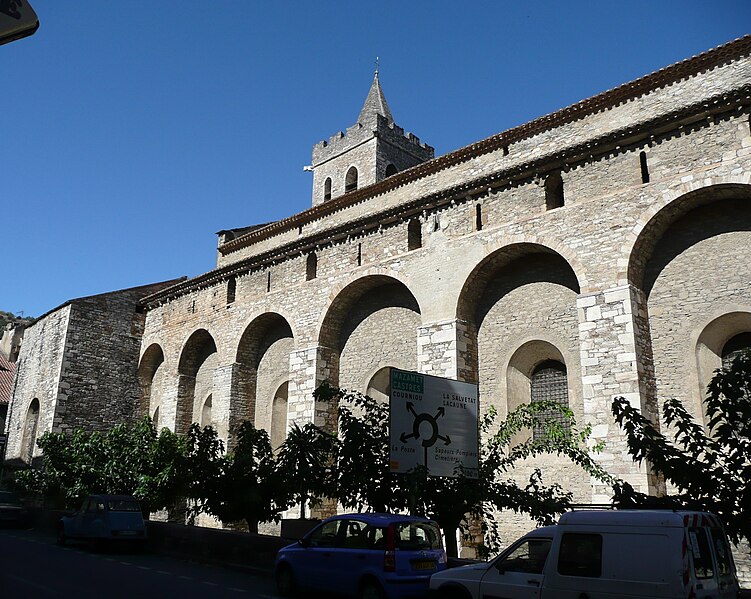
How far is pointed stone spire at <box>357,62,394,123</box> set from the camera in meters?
32.7

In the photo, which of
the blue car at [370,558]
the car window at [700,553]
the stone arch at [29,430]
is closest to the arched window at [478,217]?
the blue car at [370,558]

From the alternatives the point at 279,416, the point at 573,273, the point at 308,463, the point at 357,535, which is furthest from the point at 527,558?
the point at 279,416

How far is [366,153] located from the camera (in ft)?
103

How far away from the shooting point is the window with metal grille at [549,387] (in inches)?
571

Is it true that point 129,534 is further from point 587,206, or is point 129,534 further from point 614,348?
point 587,206

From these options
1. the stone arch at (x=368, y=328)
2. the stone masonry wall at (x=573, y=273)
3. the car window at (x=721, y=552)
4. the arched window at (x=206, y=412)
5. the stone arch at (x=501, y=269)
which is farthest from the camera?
the arched window at (x=206, y=412)

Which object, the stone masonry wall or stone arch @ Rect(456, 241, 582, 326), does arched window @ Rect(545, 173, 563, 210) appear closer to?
the stone masonry wall

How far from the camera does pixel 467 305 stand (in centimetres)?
1582

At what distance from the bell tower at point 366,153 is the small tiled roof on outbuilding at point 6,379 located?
1848 centimetres

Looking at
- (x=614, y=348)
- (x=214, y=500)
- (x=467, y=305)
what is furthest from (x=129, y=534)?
(x=614, y=348)

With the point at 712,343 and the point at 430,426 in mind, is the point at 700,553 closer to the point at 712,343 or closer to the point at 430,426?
the point at 430,426

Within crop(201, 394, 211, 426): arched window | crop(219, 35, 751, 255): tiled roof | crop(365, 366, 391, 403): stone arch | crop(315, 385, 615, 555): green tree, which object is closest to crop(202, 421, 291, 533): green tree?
crop(315, 385, 615, 555): green tree

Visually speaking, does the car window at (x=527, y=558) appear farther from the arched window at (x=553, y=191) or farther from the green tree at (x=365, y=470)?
the arched window at (x=553, y=191)

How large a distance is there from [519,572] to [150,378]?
22324 mm
